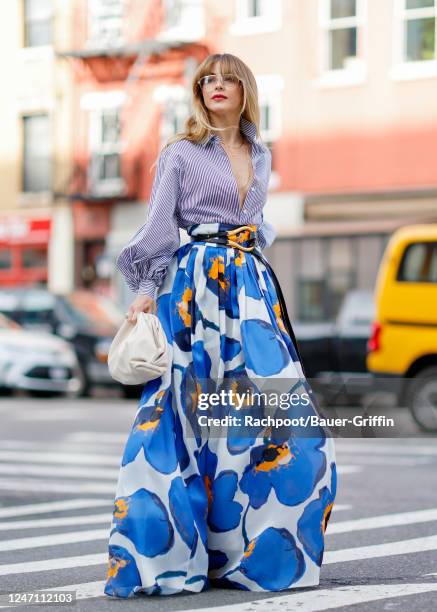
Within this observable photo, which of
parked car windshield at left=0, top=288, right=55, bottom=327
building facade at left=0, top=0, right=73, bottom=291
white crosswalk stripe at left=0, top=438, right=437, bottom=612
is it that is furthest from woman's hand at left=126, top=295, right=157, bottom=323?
building facade at left=0, top=0, right=73, bottom=291

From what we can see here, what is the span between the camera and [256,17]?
27.1 metres

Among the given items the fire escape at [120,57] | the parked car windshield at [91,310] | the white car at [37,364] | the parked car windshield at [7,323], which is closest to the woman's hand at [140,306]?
the white car at [37,364]

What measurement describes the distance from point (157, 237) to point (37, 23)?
25798 millimetres

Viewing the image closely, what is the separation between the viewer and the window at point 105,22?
2867 centimetres

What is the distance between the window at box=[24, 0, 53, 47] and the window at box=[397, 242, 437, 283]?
17.0 metres

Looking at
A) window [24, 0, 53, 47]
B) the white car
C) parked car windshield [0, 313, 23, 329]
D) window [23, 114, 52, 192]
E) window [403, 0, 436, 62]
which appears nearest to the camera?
the white car

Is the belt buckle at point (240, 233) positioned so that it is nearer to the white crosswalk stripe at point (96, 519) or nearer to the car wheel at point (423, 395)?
the white crosswalk stripe at point (96, 519)

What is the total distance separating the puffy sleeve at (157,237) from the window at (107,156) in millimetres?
23976

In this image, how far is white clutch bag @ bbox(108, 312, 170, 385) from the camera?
4.93 metres

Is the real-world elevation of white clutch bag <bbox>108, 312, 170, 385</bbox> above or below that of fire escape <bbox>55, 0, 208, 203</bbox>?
below

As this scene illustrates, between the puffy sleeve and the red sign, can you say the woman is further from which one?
the red sign

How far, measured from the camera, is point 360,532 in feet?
22.2

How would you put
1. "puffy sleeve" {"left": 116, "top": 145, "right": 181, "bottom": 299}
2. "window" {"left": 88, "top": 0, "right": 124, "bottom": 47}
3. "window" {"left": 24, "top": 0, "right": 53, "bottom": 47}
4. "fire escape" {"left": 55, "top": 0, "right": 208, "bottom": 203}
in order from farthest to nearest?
"window" {"left": 24, "top": 0, "right": 53, "bottom": 47} → "window" {"left": 88, "top": 0, "right": 124, "bottom": 47} → "fire escape" {"left": 55, "top": 0, "right": 208, "bottom": 203} → "puffy sleeve" {"left": 116, "top": 145, "right": 181, "bottom": 299}

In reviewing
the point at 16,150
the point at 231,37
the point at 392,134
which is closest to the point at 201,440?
the point at 392,134
